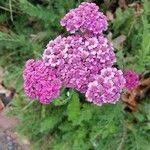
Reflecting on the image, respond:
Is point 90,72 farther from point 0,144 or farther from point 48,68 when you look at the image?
point 0,144

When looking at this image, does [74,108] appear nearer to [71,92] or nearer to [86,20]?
[71,92]

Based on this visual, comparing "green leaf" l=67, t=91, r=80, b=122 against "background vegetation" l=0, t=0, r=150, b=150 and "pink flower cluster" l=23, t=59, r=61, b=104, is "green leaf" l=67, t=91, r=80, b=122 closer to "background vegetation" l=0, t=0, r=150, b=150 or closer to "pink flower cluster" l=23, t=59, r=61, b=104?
"background vegetation" l=0, t=0, r=150, b=150

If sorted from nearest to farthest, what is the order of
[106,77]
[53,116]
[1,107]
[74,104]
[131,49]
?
[106,77]
[74,104]
[53,116]
[131,49]
[1,107]

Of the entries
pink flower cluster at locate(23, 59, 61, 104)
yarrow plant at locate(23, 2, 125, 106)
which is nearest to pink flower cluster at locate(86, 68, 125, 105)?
yarrow plant at locate(23, 2, 125, 106)

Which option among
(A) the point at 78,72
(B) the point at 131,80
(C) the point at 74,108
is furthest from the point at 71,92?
(B) the point at 131,80

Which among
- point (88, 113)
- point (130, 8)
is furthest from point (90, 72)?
point (130, 8)

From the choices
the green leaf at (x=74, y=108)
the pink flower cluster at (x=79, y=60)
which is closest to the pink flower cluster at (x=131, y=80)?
the pink flower cluster at (x=79, y=60)

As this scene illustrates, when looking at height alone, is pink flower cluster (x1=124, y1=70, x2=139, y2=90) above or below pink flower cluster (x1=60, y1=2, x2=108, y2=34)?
below
